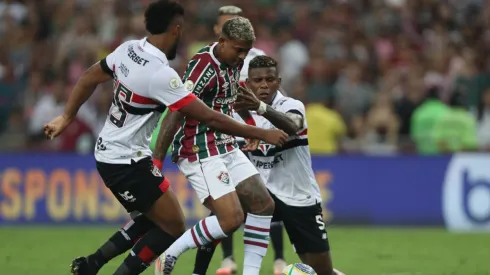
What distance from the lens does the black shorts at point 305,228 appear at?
30.5 feet

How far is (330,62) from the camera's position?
1917 centimetres

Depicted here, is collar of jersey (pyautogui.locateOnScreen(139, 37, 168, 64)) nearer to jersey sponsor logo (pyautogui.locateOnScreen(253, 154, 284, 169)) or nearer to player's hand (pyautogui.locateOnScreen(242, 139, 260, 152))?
player's hand (pyautogui.locateOnScreen(242, 139, 260, 152))

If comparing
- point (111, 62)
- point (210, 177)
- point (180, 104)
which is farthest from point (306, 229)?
point (111, 62)

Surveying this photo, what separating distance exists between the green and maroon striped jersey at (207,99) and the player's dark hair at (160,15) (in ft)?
1.72

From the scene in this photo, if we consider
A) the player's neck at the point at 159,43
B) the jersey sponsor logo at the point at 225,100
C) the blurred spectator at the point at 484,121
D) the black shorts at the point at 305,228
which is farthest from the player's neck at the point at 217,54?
the blurred spectator at the point at 484,121

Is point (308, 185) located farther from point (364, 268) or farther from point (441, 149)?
point (441, 149)

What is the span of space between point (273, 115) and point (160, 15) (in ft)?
4.14

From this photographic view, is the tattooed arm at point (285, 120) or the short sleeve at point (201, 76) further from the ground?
the short sleeve at point (201, 76)

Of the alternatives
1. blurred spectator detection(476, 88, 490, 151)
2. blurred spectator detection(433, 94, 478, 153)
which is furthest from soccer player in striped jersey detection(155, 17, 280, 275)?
blurred spectator detection(476, 88, 490, 151)

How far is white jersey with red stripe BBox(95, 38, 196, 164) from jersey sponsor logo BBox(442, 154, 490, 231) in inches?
358

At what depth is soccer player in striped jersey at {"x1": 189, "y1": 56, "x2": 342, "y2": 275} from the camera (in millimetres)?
9289

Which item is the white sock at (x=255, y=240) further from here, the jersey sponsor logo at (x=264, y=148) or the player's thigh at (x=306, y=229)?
the jersey sponsor logo at (x=264, y=148)

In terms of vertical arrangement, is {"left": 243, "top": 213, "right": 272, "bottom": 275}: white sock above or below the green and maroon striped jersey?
below

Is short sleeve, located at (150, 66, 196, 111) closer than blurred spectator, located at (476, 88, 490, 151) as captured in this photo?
Yes
